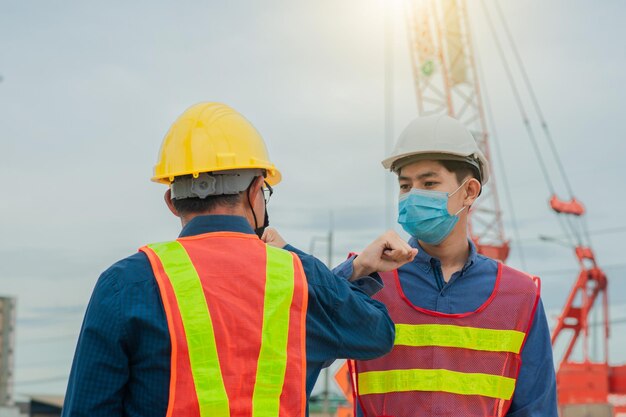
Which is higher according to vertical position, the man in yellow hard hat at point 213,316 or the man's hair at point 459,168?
the man's hair at point 459,168

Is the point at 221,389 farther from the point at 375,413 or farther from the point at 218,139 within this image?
the point at 375,413

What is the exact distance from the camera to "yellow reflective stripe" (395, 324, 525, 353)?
374 centimetres

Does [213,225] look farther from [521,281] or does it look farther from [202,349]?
[521,281]

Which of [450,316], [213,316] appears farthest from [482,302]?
[213,316]

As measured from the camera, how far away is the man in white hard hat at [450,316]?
3.71 meters

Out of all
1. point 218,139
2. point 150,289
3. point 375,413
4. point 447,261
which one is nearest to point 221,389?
point 150,289

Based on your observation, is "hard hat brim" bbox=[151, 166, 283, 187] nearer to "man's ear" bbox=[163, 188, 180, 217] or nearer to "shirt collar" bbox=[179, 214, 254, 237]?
"man's ear" bbox=[163, 188, 180, 217]

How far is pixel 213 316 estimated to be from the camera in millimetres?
2639

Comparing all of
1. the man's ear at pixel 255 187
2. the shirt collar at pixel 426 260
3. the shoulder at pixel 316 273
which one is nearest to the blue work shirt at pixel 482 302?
the shirt collar at pixel 426 260

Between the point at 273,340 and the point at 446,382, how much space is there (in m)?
1.21

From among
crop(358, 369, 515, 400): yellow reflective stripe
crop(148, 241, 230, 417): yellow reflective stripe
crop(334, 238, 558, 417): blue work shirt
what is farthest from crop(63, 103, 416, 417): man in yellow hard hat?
crop(334, 238, 558, 417): blue work shirt

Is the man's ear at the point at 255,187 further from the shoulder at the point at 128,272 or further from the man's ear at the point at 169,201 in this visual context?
the shoulder at the point at 128,272

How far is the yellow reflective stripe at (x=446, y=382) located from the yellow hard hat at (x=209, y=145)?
3.60 ft

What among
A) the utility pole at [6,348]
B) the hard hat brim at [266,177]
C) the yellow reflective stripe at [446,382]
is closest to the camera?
the hard hat brim at [266,177]
